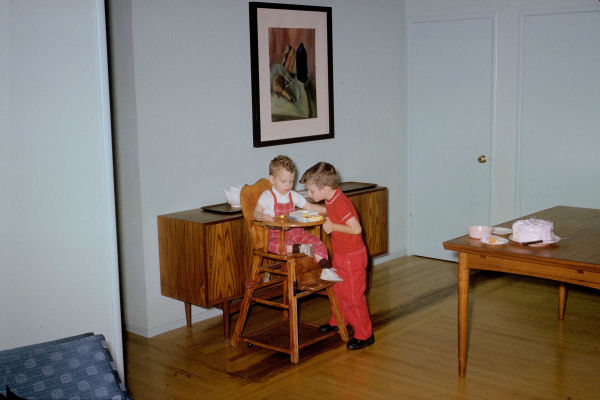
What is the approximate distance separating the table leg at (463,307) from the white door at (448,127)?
2.53m

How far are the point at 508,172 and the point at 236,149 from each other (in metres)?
2.39

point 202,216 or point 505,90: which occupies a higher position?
point 505,90

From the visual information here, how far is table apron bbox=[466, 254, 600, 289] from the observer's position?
3342 mm

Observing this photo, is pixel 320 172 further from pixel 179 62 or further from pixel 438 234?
pixel 438 234

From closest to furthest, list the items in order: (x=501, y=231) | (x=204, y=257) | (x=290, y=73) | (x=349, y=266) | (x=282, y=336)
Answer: (x=501, y=231) < (x=349, y=266) < (x=204, y=257) < (x=282, y=336) < (x=290, y=73)

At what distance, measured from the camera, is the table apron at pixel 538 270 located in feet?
11.0

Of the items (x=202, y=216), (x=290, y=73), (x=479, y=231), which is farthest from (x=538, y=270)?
(x=290, y=73)

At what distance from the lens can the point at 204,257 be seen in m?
4.38

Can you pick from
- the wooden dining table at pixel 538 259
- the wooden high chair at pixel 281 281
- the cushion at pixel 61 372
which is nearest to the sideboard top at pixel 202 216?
the wooden high chair at pixel 281 281

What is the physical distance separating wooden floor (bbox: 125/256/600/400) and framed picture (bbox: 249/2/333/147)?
133 centimetres

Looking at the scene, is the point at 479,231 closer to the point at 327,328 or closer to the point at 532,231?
the point at 532,231

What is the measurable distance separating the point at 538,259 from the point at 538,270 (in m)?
0.09

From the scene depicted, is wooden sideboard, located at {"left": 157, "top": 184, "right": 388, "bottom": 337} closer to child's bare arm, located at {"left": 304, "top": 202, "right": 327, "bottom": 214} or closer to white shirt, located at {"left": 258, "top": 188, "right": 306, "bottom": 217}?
white shirt, located at {"left": 258, "top": 188, "right": 306, "bottom": 217}

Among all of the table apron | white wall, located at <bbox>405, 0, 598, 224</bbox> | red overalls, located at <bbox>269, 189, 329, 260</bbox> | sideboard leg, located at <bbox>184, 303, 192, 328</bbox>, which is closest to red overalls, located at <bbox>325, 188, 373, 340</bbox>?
red overalls, located at <bbox>269, 189, 329, 260</bbox>
